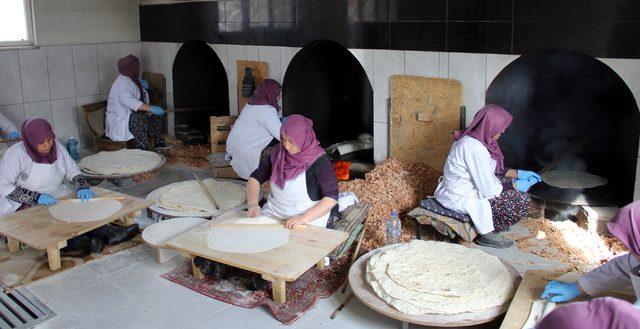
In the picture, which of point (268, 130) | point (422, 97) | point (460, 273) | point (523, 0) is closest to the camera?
point (460, 273)

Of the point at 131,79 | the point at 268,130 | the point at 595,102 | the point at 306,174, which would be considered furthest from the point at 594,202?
the point at 131,79

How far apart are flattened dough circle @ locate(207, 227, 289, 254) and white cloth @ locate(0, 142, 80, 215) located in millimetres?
1548

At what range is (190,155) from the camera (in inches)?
273

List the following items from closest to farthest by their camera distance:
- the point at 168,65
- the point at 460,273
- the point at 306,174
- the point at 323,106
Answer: the point at 460,273 < the point at 306,174 < the point at 323,106 < the point at 168,65

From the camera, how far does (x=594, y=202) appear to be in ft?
15.2

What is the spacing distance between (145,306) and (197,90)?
4.63 m

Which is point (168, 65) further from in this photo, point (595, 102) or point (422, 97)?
A: point (595, 102)

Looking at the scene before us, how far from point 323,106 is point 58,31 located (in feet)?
10.7

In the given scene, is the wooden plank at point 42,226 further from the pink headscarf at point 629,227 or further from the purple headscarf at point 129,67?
the pink headscarf at point 629,227

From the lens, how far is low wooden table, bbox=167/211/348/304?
320 centimetres

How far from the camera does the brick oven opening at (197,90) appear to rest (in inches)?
291

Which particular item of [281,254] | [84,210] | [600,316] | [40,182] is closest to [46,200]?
[40,182]

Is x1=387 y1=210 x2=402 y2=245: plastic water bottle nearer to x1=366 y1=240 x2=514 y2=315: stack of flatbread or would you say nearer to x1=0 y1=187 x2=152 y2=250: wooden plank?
x1=366 y1=240 x2=514 y2=315: stack of flatbread

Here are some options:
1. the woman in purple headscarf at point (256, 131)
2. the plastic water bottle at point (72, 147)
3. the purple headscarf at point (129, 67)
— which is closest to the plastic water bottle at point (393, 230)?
the woman in purple headscarf at point (256, 131)
